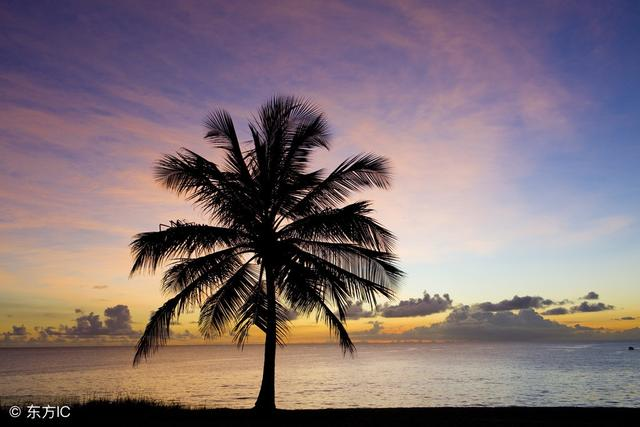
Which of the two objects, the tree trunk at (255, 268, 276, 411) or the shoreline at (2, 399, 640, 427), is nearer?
the shoreline at (2, 399, 640, 427)

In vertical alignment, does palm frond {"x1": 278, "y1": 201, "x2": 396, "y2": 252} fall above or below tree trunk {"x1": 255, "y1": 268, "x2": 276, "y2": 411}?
above

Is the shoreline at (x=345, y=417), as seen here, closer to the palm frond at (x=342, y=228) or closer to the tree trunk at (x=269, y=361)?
the tree trunk at (x=269, y=361)

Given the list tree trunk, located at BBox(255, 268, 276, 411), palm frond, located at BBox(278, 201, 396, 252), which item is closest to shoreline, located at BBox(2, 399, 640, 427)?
tree trunk, located at BBox(255, 268, 276, 411)

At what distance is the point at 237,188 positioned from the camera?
15.5 m

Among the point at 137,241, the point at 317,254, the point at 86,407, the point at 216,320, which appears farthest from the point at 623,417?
the point at 86,407

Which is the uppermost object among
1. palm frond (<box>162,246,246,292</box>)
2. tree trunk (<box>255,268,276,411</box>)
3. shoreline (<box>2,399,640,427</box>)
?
palm frond (<box>162,246,246,292</box>)

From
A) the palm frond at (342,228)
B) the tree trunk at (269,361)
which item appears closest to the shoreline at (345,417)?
the tree trunk at (269,361)

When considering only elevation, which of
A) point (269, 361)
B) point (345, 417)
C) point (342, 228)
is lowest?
point (345, 417)

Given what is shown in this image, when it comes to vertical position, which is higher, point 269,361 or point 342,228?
point 342,228

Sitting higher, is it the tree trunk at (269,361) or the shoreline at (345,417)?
the tree trunk at (269,361)

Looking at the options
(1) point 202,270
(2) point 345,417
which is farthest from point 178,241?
(2) point 345,417

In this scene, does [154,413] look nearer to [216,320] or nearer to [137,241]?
[216,320]

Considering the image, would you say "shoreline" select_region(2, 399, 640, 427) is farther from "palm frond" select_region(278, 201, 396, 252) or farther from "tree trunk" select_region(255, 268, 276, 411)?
"palm frond" select_region(278, 201, 396, 252)

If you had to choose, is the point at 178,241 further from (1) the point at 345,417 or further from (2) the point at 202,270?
(1) the point at 345,417
